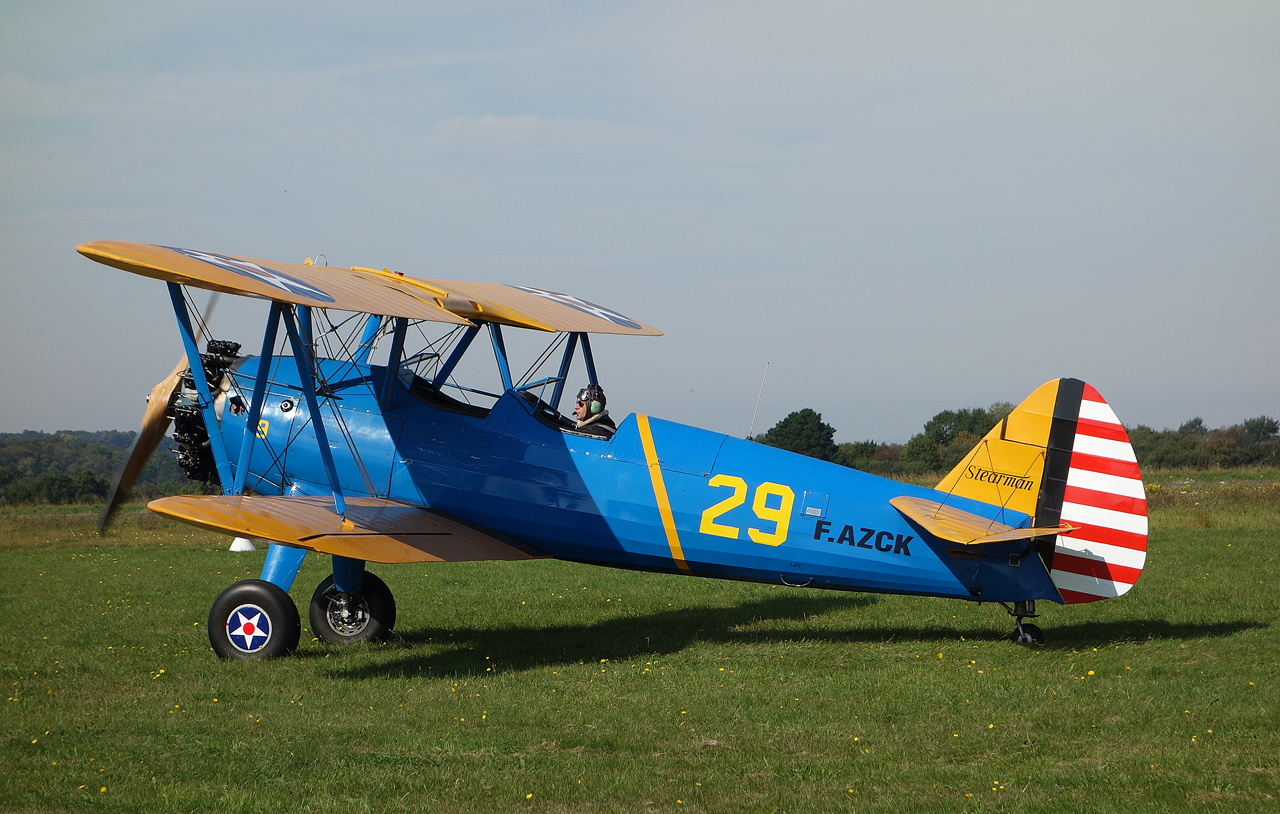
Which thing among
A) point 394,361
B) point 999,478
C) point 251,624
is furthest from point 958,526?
point 251,624

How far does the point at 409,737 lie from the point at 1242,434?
4628 centimetres

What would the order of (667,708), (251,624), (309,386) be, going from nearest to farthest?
1. (667,708)
2. (309,386)
3. (251,624)

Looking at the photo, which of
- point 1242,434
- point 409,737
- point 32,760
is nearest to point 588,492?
point 409,737

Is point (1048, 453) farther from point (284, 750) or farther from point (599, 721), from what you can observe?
point (284, 750)

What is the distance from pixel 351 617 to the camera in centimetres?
835

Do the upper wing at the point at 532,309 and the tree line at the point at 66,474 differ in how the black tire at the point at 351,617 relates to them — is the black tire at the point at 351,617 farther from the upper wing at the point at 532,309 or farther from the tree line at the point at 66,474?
the tree line at the point at 66,474

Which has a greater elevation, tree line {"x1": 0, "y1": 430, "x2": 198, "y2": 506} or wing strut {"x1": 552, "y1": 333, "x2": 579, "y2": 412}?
wing strut {"x1": 552, "y1": 333, "x2": 579, "y2": 412}

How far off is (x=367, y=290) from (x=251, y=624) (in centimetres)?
271

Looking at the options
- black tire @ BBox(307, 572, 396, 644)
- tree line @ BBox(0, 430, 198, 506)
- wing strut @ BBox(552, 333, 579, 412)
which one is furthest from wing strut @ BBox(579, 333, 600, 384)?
tree line @ BBox(0, 430, 198, 506)

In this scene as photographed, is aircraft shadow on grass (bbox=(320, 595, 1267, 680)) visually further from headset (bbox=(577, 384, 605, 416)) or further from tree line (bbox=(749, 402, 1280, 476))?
tree line (bbox=(749, 402, 1280, 476))

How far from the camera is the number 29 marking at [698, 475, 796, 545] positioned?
750 centimetres

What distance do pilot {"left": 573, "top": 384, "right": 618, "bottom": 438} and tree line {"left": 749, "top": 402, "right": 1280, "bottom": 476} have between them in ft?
62.8

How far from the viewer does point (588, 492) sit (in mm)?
7750

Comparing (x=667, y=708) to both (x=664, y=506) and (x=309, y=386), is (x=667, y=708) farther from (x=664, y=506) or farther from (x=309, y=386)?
(x=309, y=386)
